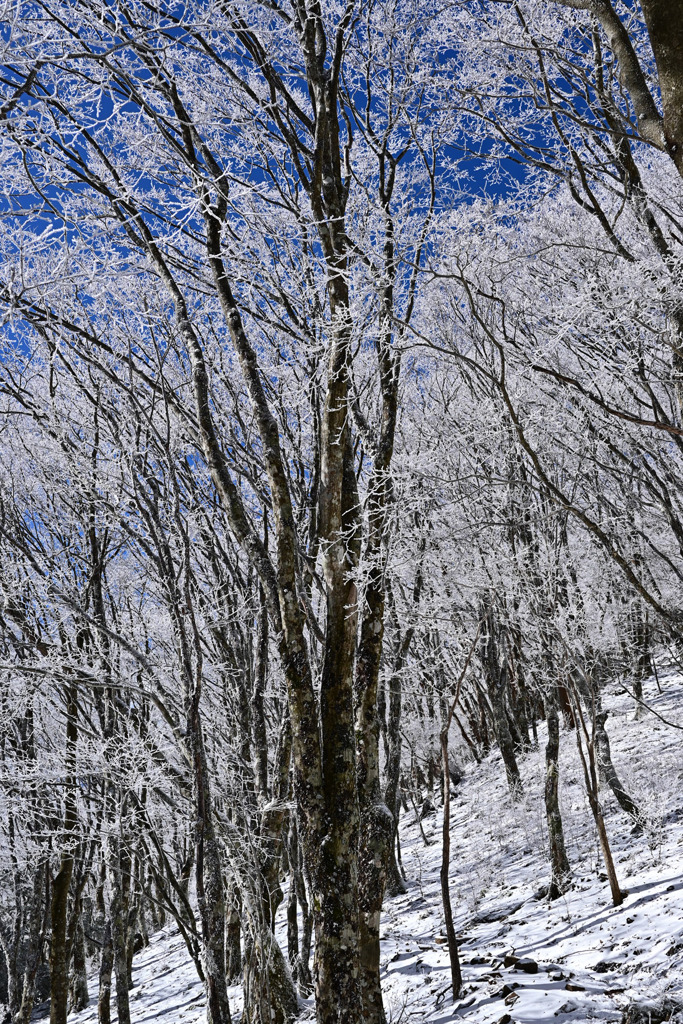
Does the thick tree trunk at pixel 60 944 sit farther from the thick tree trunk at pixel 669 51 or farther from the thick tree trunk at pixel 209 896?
the thick tree trunk at pixel 669 51

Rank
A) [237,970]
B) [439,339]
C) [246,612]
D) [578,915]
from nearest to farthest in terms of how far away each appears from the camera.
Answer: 1. [246,612]
2. [578,915]
3. [237,970]
4. [439,339]

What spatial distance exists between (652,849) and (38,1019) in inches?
707

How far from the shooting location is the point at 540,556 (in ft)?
30.5

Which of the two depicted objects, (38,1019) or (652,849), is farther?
(38,1019)

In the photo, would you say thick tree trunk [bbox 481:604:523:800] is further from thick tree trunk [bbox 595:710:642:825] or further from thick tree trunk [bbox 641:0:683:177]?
thick tree trunk [bbox 641:0:683:177]

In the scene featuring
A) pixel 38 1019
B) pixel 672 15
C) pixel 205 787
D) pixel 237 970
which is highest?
pixel 672 15

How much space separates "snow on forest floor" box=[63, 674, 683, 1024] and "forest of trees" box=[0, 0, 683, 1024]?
0.77 m

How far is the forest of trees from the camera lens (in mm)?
3574

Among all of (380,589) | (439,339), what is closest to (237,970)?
(380,589)

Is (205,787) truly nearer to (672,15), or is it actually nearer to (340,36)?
(672,15)

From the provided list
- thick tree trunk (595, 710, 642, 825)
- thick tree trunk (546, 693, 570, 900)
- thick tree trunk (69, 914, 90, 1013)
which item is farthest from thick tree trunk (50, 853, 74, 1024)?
thick tree trunk (69, 914, 90, 1013)

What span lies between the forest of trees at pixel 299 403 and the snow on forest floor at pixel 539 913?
77 cm

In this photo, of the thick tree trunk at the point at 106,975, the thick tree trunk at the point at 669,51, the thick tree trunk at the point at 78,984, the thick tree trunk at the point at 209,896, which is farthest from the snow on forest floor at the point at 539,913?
the thick tree trunk at the point at 669,51

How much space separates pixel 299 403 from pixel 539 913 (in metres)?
7.93
